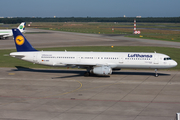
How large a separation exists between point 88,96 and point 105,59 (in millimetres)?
12354

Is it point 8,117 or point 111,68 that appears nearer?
point 8,117

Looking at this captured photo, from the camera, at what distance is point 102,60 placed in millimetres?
41750

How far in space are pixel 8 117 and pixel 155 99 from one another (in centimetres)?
1706

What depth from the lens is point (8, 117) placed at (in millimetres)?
23531

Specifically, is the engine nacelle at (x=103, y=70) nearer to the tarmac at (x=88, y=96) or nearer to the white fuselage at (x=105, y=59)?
the tarmac at (x=88, y=96)

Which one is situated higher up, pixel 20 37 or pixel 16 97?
pixel 20 37

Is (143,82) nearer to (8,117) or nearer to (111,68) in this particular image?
(111,68)

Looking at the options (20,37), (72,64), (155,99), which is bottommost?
(155,99)

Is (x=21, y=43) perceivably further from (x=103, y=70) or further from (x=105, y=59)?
(x=103, y=70)

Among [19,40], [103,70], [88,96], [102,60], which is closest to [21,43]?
[19,40]

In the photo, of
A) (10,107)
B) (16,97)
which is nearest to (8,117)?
(10,107)

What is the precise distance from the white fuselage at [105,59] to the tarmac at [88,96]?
232 cm

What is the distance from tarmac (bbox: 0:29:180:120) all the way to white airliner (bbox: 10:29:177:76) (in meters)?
2.04

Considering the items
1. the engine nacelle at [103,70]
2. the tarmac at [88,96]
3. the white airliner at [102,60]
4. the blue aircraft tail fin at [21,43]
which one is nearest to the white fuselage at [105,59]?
the white airliner at [102,60]
